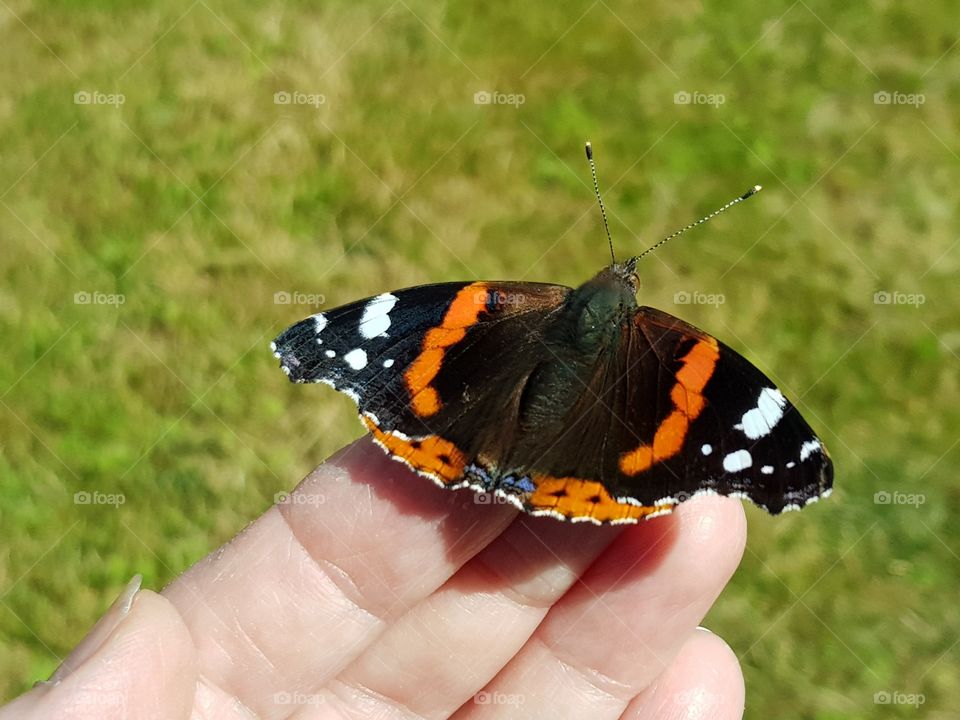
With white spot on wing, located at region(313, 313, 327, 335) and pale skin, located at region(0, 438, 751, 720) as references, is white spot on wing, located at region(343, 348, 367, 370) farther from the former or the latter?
pale skin, located at region(0, 438, 751, 720)

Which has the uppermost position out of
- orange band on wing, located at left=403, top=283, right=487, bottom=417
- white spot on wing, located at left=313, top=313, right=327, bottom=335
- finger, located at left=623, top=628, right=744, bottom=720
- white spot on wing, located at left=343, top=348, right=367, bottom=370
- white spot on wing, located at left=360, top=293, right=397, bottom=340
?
white spot on wing, located at left=313, top=313, right=327, bottom=335

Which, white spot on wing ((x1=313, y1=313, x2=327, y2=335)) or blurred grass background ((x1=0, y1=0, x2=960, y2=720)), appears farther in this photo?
blurred grass background ((x1=0, y1=0, x2=960, y2=720))

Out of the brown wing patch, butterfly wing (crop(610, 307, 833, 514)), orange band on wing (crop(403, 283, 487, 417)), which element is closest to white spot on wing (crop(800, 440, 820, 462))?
butterfly wing (crop(610, 307, 833, 514))

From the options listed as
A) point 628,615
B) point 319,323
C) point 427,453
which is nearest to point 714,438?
point 628,615

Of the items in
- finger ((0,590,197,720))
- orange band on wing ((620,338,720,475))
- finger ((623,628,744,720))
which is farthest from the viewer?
finger ((623,628,744,720))

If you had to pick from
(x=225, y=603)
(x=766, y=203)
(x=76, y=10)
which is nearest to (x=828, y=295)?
(x=766, y=203)

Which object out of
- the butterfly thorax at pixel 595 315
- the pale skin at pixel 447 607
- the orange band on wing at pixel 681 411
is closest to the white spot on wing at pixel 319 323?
the pale skin at pixel 447 607

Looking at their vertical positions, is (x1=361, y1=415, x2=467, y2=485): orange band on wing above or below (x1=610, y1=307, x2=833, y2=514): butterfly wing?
above

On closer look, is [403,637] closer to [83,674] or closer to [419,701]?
[419,701]
